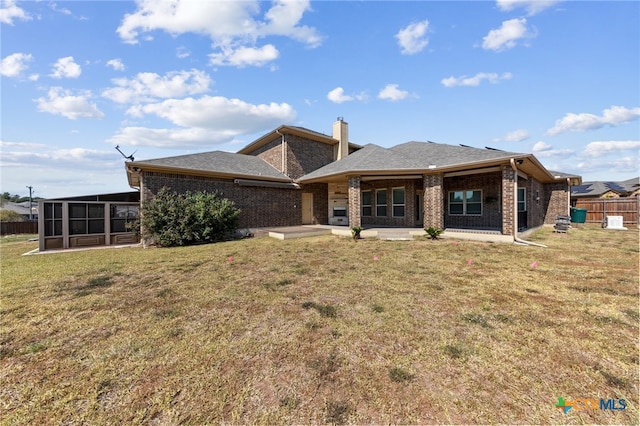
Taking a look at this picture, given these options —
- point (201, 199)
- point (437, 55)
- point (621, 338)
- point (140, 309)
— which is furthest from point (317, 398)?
point (437, 55)

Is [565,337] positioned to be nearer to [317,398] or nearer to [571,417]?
[571,417]

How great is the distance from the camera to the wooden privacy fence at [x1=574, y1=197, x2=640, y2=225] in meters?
16.6

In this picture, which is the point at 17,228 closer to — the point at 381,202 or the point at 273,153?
the point at 273,153

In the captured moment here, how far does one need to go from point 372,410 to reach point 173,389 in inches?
69.5

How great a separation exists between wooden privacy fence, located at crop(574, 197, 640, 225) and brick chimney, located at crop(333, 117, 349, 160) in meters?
17.5

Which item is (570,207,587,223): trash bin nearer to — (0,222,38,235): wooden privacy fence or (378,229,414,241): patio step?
(378,229,414,241): patio step

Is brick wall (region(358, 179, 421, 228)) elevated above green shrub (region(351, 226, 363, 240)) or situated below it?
above

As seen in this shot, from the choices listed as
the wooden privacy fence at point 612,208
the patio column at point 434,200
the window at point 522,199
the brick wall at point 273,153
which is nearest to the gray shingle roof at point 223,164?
the brick wall at point 273,153

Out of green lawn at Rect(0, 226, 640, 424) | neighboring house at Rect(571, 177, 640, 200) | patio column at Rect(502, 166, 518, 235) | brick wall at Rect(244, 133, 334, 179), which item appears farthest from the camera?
neighboring house at Rect(571, 177, 640, 200)

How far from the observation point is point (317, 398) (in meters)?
2.22

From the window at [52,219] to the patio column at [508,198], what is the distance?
18.6 metres

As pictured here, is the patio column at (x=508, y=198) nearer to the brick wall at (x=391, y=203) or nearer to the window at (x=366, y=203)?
the brick wall at (x=391, y=203)

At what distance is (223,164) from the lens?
14.7m

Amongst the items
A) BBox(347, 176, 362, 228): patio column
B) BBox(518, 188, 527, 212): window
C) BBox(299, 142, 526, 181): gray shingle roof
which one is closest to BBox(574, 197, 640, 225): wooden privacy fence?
BBox(518, 188, 527, 212): window
